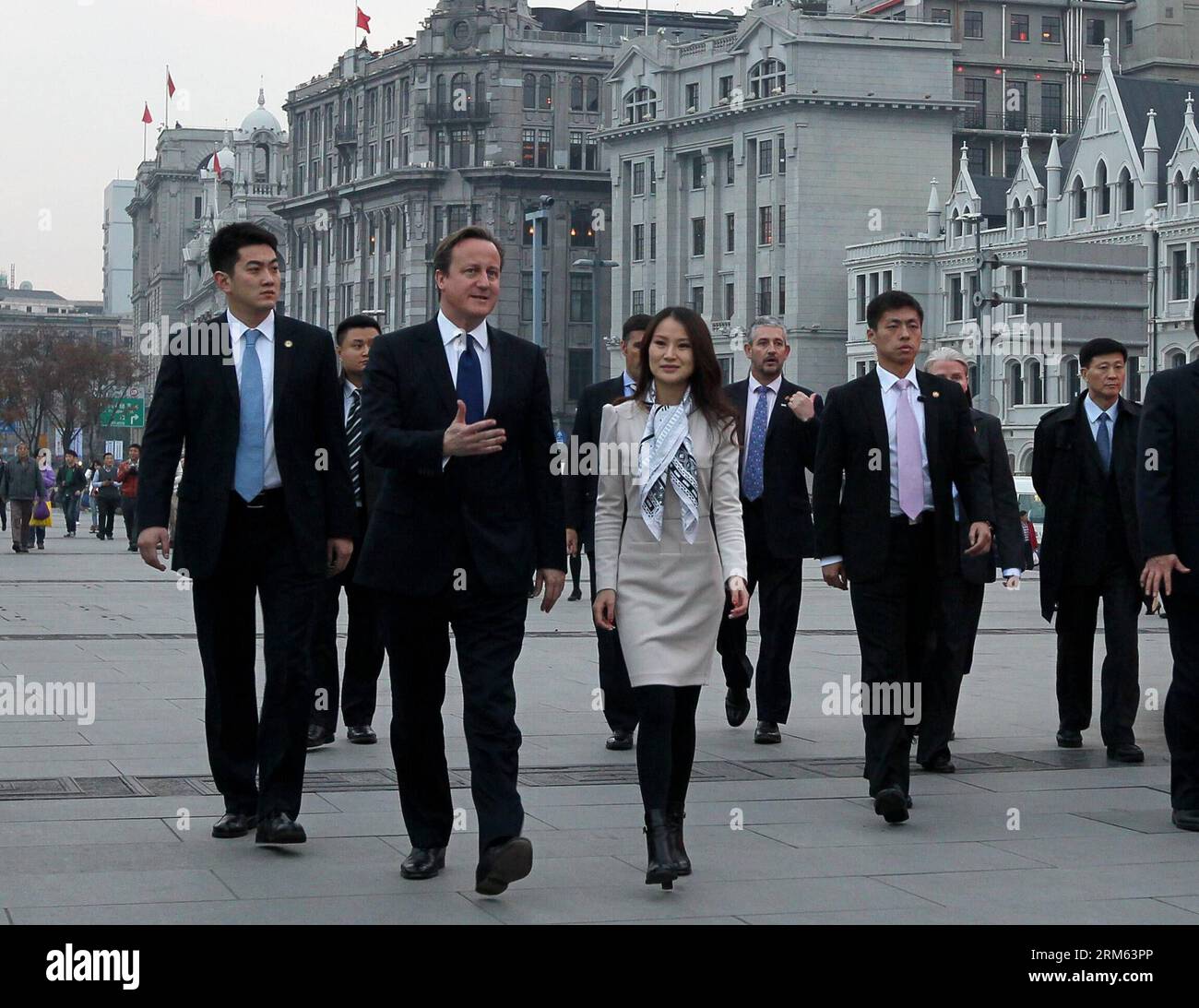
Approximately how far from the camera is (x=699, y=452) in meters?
7.13

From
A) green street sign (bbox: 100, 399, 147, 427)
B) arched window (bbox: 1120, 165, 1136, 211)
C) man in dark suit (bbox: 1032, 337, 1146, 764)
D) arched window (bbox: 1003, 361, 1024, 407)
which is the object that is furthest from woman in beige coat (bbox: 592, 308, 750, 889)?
arched window (bbox: 1120, 165, 1136, 211)

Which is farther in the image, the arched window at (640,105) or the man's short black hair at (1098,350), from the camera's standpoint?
the arched window at (640,105)

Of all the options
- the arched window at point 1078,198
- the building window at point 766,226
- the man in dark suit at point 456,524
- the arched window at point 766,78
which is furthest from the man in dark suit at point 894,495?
the arched window at point 766,78

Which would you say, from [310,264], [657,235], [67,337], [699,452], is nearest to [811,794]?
[699,452]

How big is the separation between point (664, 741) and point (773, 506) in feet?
13.3

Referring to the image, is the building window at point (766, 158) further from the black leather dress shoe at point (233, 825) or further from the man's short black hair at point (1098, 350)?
the black leather dress shoe at point (233, 825)

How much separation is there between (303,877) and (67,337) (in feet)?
330

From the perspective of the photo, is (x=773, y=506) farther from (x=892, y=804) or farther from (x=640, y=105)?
(x=640, y=105)

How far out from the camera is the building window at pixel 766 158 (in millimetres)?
91500

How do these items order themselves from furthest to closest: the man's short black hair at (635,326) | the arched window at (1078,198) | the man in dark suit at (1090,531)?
the arched window at (1078,198), the man in dark suit at (1090,531), the man's short black hair at (635,326)

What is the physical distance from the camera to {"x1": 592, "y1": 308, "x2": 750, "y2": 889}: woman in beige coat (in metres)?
6.90

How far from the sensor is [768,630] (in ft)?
35.2

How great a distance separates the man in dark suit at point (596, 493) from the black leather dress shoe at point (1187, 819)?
278 cm
